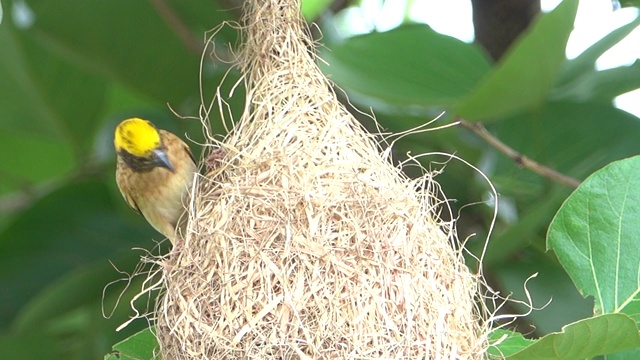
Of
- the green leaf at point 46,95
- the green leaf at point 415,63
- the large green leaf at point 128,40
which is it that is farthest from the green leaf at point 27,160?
the green leaf at point 415,63

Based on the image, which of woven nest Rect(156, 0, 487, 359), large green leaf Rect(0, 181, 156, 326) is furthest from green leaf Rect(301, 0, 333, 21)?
large green leaf Rect(0, 181, 156, 326)

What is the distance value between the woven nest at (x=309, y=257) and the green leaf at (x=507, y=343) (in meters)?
0.04

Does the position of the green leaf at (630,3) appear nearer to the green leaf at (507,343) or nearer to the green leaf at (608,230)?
the green leaf at (608,230)

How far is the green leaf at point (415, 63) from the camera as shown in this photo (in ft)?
7.27

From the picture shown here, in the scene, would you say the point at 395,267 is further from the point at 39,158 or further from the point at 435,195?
the point at 39,158

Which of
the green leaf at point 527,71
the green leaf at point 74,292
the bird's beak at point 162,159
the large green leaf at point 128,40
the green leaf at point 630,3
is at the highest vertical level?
the large green leaf at point 128,40

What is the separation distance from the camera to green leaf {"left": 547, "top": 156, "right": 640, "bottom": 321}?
181 cm

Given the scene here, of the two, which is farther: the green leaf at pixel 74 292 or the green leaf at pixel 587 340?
the green leaf at pixel 74 292

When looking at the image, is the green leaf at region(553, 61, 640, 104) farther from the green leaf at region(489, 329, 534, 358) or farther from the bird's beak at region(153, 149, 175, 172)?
the bird's beak at region(153, 149, 175, 172)

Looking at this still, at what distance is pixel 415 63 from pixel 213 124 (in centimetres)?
48

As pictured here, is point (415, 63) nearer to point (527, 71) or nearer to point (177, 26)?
point (527, 71)

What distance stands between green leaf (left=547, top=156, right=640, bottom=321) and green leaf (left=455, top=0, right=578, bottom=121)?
0.28 meters

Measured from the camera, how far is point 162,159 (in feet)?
7.29

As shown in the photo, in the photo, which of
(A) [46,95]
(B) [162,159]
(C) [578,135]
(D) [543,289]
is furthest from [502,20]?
(A) [46,95]
